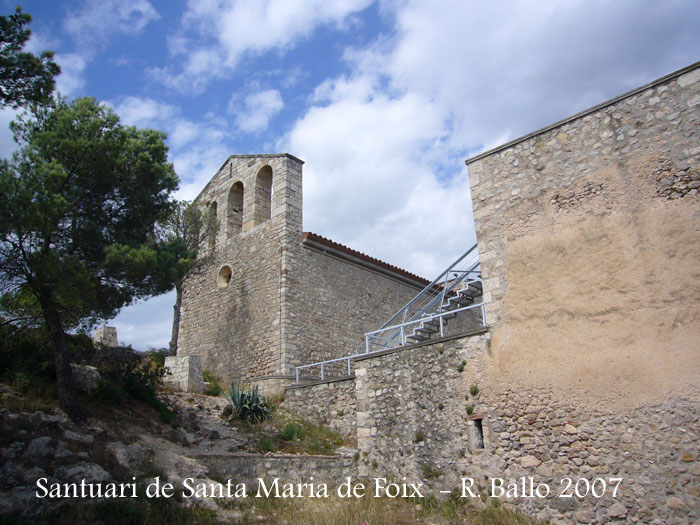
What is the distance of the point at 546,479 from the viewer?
25.6 ft

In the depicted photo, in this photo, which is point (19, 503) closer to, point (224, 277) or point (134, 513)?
point (134, 513)

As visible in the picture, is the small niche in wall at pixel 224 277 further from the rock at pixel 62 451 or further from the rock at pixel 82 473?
the rock at pixel 82 473

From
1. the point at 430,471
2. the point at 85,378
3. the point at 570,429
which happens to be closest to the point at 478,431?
the point at 430,471

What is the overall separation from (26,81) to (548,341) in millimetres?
9513

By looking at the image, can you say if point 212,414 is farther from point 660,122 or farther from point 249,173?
point 660,122

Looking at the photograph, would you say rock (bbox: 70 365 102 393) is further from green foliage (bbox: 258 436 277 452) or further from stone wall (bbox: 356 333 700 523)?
stone wall (bbox: 356 333 700 523)

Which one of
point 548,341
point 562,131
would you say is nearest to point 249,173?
point 562,131

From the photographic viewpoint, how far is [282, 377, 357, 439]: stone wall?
1159 centimetres

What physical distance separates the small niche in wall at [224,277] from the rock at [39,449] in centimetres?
924

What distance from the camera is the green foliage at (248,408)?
11844 millimetres

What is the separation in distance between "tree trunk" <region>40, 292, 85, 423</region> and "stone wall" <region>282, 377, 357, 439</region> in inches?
196

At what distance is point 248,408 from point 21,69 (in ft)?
25.9

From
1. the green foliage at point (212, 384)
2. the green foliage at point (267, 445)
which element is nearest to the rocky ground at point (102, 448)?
the green foliage at point (267, 445)

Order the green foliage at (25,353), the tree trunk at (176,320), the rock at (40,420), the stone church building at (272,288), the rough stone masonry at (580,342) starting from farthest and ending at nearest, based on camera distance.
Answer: the tree trunk at (176,320) < the stone church building at (272,288) < the green foliage at (25,353) < the rock at (40,420) < the rough stone masonry at (580,342)
